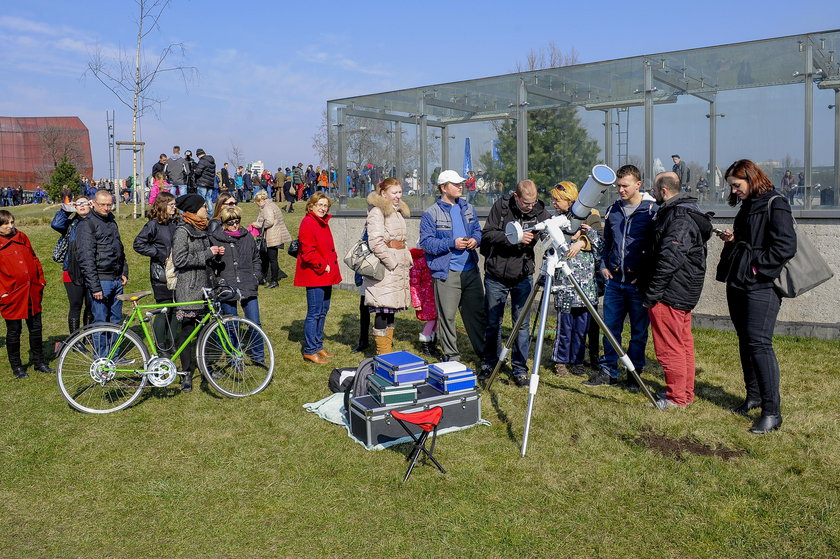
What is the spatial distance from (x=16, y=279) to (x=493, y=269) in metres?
4.95

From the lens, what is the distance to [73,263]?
7.65 meters

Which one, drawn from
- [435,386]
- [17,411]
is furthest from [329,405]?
[17,411]

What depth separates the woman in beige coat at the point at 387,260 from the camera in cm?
675

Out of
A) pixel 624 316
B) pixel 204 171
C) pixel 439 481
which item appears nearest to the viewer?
pixel 439 481

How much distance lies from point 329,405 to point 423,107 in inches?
267

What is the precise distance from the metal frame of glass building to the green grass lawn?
3.25m

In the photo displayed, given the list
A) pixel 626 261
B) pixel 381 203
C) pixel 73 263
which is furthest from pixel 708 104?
pixel 73 263

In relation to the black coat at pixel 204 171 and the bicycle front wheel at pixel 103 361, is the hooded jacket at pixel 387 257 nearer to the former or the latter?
the bicycle front wheel at pixel 103 361

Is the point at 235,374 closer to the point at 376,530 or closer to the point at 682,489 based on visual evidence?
the point at 376,530

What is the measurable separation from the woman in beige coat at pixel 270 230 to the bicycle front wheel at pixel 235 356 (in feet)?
20.6

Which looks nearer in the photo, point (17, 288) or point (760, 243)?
point (760, 243)

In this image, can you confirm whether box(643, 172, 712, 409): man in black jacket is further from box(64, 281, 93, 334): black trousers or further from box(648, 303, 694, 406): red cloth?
box(64, 281, 93, 334): black trousers

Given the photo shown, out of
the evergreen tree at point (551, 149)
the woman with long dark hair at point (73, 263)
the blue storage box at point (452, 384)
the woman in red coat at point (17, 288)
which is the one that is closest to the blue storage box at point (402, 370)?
the blue storage box at point (452, 384)

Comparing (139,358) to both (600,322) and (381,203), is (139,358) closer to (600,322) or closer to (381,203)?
(381,203)
